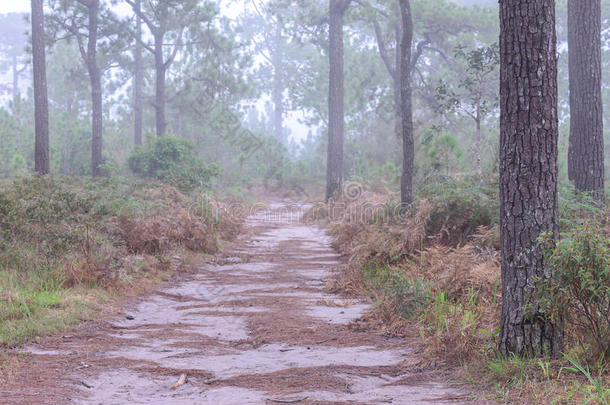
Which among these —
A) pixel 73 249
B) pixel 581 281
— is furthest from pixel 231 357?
pixel 73 249

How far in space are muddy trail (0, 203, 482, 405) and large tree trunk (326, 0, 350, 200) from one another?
14156 mm

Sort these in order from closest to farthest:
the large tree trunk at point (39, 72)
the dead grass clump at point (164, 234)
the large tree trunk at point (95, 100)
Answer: the dead grass clump at point (164, 234)
the large tree trunk at point (39, 72)
the large tree trunk at point (95, 100)

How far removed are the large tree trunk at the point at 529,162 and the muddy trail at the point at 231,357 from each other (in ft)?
2.29

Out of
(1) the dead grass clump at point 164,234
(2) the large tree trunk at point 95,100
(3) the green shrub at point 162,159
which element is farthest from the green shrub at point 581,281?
(2) the large tree trunk at point 95,100

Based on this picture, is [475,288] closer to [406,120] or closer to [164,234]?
[164,234]

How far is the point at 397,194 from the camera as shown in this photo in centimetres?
1373

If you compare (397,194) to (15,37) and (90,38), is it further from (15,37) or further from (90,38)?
(15,37)

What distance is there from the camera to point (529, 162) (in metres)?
4.33

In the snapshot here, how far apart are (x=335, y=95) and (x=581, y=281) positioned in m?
19.6

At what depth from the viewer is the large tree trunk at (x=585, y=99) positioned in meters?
10.2

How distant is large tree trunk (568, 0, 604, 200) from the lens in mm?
10203

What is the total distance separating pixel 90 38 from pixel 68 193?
1548 centimetres

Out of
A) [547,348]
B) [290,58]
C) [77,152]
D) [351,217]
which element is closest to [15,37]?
[290,58]

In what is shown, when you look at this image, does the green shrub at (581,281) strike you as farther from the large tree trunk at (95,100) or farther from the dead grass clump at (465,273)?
the large tree trunk at (95,100)
